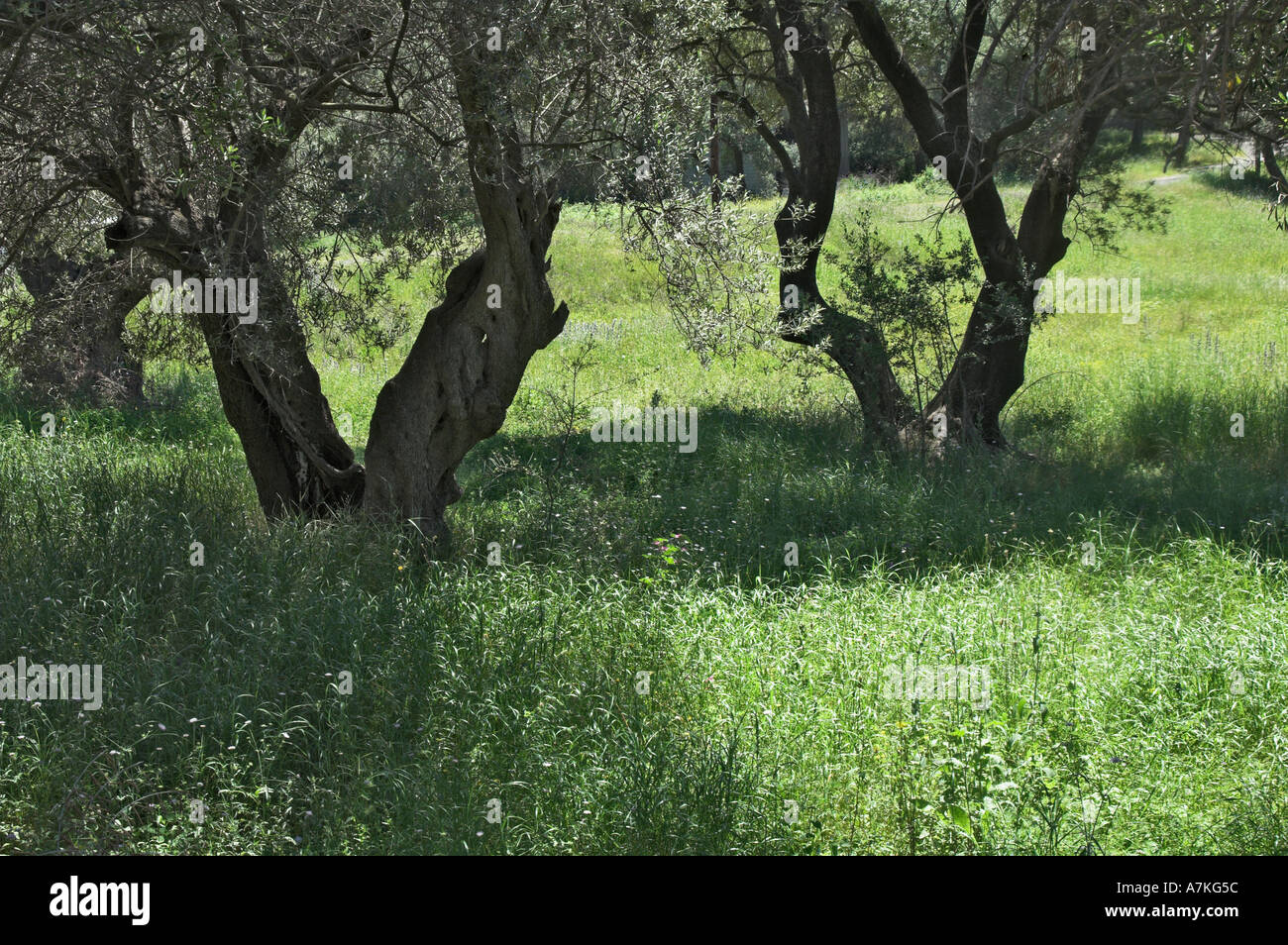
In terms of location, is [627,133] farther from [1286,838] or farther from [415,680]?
[1286,838]

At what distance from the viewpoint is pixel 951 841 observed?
14.3 ft

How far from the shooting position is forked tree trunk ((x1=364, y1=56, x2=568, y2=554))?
24.7ft

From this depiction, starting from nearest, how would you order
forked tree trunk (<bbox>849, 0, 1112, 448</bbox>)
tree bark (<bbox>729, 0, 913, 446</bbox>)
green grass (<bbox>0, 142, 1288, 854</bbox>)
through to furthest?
green grass (<bbox>0, 142, 1288, 854</bbox>), forked tree trunk (<bbox>849, 0, 1112, 448</bbox>), tree bark (<bbox>729, 0, 913, 446</bbox>)

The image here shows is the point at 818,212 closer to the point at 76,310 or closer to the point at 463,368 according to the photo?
the point at 463,368

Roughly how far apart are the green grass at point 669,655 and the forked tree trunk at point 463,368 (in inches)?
20.6

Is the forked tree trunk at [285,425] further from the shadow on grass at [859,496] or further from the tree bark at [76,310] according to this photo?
the shadow on grass at [859,496]

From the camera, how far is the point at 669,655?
588 centimetres

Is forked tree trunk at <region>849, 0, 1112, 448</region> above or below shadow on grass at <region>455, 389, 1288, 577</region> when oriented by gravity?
above

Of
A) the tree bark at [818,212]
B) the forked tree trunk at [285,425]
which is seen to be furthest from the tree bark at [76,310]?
the tree bark at [818,212]

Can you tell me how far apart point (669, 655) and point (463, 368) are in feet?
9.71

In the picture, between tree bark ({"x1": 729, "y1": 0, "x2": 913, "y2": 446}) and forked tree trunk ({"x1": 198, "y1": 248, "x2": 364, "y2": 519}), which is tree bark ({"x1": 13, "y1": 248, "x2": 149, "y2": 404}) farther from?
tree bark ({"x1": 729, "y1": 0, "x2": 913, "y2": 446})

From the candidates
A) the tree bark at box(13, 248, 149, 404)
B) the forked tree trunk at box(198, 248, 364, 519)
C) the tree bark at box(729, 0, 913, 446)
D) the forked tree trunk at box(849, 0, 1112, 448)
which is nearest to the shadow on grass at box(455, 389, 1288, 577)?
the tree bark at box(729, 0, 913, 446)

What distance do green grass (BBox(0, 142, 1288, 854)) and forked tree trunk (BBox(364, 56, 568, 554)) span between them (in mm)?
524

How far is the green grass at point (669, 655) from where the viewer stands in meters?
4.51
